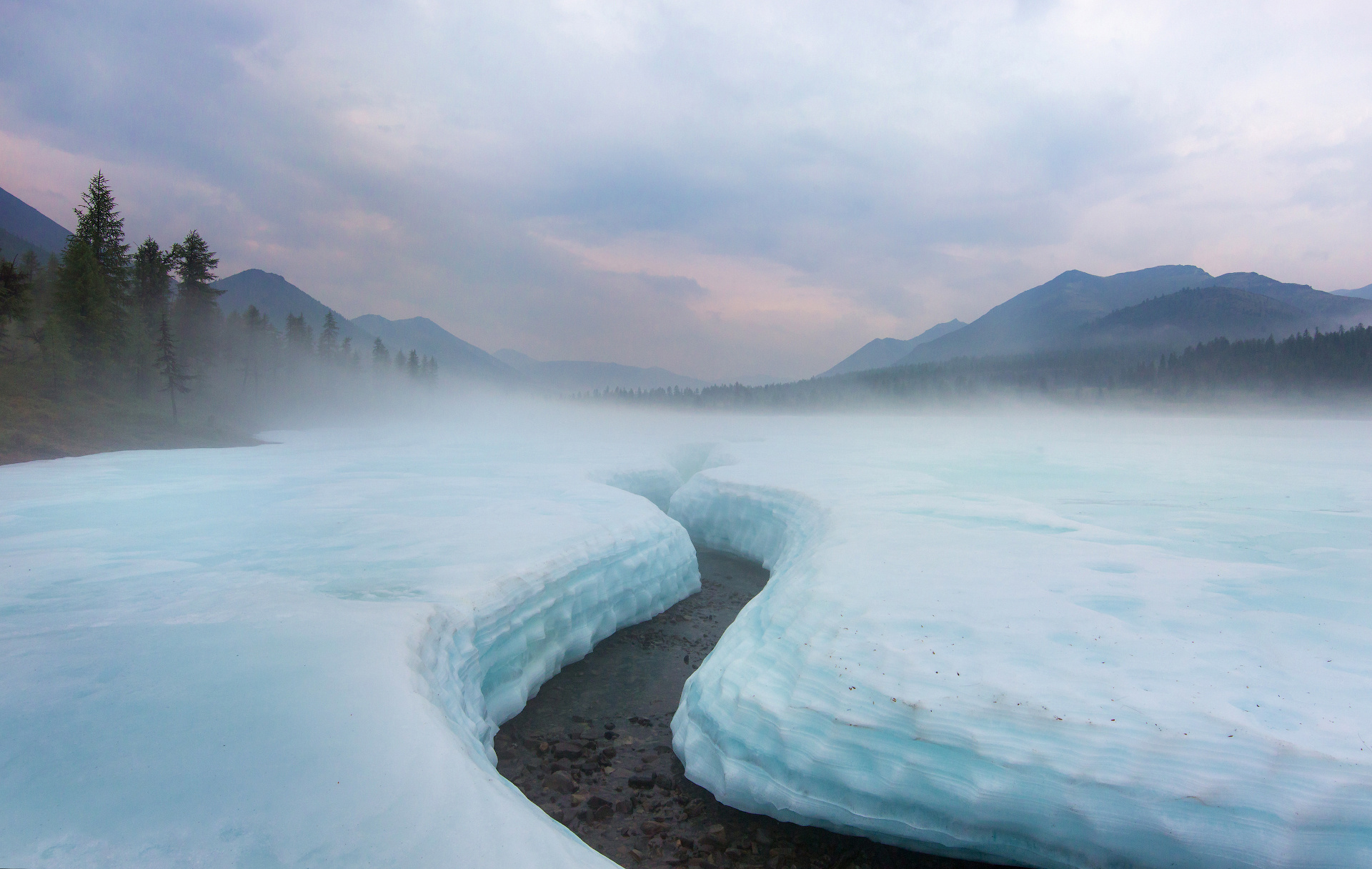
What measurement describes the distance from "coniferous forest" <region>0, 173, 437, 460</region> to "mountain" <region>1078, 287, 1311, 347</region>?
163170mm

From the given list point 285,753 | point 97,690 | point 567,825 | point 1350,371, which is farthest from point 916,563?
point 1350,371

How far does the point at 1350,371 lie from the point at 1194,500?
71.1 metres

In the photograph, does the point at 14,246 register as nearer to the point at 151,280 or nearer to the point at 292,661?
the point at 151,280

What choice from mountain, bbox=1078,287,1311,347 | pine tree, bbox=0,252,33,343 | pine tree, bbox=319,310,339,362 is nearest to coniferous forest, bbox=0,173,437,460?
pine tree, bbox=0,252,33,343

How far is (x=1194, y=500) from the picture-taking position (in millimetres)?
11602

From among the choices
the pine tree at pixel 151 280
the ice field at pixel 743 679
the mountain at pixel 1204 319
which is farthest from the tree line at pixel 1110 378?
the pine tree at pixel 151 280

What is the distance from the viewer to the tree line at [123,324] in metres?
37.8

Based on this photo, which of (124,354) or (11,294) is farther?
(124,354)

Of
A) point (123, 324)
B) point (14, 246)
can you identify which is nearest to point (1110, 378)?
point (123, 324)

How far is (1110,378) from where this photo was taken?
80.8 meters

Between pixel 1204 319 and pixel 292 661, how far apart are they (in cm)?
19703

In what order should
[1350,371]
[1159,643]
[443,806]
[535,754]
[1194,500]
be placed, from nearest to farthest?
[443,806], [1159,643], [535,754], [1194,500], [1350,371]

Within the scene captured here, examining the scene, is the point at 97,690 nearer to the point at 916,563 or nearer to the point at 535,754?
the point at 535,754

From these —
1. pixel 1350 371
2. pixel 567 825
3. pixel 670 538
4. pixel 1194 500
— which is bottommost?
pixel 567 825
